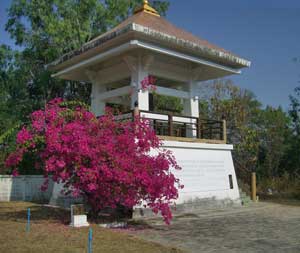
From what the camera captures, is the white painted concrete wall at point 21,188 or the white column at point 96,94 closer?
the white column at point 96,94

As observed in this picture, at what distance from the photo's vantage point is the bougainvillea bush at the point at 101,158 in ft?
33.4

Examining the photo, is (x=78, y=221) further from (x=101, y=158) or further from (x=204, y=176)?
(x=204, y=176)

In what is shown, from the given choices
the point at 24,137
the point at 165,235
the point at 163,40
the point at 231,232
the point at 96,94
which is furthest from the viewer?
the point at 96,94

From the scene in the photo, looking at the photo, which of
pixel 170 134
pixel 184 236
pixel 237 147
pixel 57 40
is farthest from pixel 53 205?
pixel 237 147

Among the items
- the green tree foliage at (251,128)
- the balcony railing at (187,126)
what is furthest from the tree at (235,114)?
the balcony railing at (187,126)

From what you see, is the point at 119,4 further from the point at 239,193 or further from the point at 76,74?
the point at 239,193

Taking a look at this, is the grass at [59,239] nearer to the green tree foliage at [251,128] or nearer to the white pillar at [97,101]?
the white pillar at [97,101]

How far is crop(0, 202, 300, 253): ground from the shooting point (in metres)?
8.09

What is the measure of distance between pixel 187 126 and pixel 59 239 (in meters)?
9.51

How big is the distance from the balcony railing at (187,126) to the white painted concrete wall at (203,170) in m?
0.38

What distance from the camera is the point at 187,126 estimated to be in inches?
674

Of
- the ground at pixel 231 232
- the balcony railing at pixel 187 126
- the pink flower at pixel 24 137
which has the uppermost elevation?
the balcony railing at pixel 187 126

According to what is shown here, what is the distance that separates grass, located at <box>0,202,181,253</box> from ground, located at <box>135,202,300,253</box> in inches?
29.3

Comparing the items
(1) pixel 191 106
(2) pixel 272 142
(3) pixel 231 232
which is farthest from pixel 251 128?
(3) pixel 231 232
